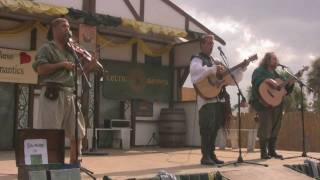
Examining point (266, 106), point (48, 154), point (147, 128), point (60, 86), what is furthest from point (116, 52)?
point (48, 154)

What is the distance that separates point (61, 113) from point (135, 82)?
5.85 m

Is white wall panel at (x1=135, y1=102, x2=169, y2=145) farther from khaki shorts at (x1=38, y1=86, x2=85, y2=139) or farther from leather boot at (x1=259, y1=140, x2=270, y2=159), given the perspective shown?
khaki shorts at (x1=38, y1=86, x2=85, y2=139)

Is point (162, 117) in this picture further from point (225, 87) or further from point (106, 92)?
point (225, 87)

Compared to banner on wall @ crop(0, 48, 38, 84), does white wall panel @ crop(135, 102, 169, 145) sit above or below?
below

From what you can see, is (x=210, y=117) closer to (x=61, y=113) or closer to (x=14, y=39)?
(x=61, y=113)

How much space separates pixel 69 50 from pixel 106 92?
5.32 metres

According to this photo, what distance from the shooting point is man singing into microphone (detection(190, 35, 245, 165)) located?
6.01m

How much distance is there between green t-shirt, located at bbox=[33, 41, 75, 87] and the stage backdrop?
503cm

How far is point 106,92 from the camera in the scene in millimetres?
9984

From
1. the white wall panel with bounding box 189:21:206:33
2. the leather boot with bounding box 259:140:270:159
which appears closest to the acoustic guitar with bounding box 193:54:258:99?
the leather boot with bounding box 259:140:270:159

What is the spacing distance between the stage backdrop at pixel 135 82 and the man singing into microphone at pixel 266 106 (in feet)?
12.1

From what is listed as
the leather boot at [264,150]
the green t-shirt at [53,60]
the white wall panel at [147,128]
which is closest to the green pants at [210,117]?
the leather boot at [264,150]

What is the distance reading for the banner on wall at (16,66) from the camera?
8609 mm

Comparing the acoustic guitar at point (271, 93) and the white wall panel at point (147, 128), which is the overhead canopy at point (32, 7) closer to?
the white wall panel at point (147, 128)
